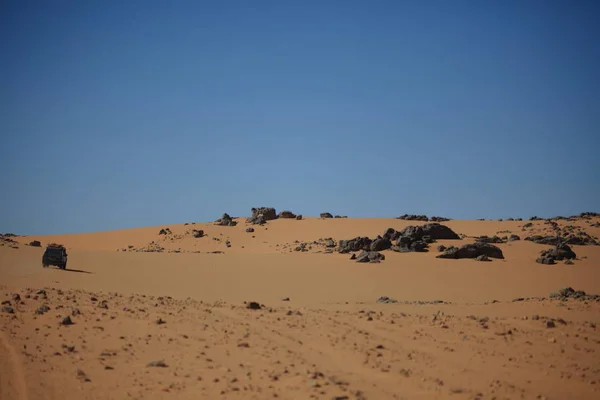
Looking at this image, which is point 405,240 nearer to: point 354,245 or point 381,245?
point 381,245

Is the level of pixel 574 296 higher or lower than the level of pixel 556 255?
lower

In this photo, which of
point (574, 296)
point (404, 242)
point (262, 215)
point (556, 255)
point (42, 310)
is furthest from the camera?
point (262, 215)

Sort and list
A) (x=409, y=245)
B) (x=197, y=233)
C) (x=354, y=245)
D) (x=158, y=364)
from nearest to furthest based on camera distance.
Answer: (x=158, y=364)
(x=409, y=245)
(x=354, y=245)
(x=197, y=233)

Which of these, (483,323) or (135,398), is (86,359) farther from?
(483,323)

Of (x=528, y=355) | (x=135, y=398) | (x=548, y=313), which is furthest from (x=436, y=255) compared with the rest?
(x=135, y=398)

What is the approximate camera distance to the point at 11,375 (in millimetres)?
8609

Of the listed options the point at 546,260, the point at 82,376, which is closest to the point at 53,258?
the point at 82,376

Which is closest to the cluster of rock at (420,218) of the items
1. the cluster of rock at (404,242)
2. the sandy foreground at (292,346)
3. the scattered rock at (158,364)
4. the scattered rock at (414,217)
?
the scattered rock at (414,217)

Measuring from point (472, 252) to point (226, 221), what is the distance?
26165 millimetres

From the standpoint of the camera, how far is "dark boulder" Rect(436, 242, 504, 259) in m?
26.3

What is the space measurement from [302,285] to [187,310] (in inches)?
366

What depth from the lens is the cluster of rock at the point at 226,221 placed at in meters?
47.8

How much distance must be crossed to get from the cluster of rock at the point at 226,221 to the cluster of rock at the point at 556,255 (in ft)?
89.4

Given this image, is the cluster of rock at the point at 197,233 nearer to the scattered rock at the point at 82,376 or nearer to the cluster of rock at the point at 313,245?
the cluster of rock at the point at 313,245
